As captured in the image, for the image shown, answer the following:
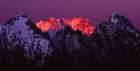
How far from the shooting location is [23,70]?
200 m

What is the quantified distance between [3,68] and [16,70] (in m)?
4.52

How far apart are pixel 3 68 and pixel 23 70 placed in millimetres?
6983

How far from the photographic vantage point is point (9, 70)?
643 feet

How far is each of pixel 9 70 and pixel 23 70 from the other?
5.77 meters

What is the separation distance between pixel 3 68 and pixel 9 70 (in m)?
3.18

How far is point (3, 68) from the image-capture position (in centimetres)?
19812

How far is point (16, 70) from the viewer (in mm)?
198625

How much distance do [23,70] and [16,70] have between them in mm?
2545
